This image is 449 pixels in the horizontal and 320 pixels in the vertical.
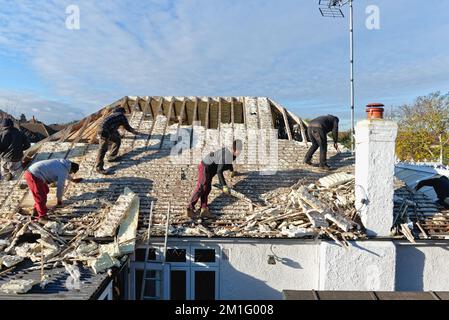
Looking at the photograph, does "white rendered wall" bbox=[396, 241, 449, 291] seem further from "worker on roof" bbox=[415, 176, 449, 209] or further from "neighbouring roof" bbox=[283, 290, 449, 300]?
"neighbouring roof" bbox=[283, 290, 449, 300]

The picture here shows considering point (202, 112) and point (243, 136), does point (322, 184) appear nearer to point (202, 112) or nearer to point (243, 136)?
point (243, 136)

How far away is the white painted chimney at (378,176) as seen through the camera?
21.3ft

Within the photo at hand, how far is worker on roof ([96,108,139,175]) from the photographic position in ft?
27.8

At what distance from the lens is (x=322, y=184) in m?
7.63

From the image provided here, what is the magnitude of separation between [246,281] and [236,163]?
3223 mm

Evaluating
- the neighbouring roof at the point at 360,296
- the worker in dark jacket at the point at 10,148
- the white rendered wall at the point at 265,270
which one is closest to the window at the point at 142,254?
the white rendered wall at the point at 265,270

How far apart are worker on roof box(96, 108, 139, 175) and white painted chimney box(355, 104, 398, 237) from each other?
5.94 meters

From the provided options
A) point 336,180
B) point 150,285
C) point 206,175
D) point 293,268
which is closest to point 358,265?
point 293,268

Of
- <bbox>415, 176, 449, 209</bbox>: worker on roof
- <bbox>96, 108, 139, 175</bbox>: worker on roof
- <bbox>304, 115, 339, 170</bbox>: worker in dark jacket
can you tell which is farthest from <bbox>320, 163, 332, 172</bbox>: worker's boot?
<bbox>96, 108, 139, 175</bbox>: worker on roof

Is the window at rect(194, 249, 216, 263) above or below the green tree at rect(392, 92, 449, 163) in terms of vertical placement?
below

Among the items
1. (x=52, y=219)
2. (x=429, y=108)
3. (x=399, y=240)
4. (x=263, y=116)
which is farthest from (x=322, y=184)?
(x=429, y=108)

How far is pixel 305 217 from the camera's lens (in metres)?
6.91

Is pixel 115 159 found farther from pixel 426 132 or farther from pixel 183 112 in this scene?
pixel 426 132

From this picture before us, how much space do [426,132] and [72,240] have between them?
2814 cm
